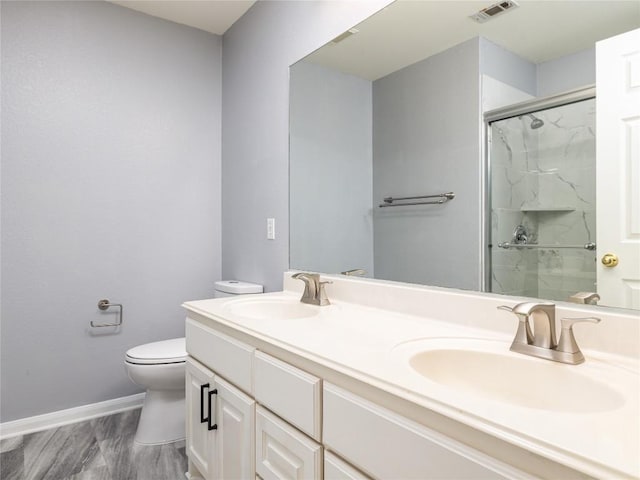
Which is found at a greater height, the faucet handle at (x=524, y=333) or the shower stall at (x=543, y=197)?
the shower stall at (x=543, y=197)

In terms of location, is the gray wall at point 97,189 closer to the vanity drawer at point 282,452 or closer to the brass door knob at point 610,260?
the vanity drawer at point 282,452

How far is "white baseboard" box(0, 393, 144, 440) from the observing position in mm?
2061

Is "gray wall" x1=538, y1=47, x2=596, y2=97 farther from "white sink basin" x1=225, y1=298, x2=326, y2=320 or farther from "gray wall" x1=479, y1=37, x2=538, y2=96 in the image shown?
"white sink basin" x1=225, y1=298, x2=326, y2=320

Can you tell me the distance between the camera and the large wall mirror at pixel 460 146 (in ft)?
3.26

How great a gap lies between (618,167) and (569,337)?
0.41 metres

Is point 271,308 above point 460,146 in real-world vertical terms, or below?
below

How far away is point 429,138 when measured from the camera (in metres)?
1.35

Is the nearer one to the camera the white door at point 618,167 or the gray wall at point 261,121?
the white door at point 618,167

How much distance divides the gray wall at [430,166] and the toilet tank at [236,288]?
0.95 m

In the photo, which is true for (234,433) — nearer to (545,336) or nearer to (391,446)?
(391,446)

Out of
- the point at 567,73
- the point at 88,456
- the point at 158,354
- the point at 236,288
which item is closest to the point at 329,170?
the point at 236,288

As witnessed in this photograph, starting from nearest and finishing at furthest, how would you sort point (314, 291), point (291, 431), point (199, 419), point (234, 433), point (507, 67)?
1. point (291, 431)
2. point (507, 67)
3. point (234, 433)
4. point (199, 419)
5. point (314, 291)

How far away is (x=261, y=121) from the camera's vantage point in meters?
2.26

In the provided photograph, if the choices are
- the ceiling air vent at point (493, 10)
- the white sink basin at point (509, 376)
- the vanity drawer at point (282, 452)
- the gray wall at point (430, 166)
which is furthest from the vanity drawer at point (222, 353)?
the ceiling air vent at point (493, 10)
